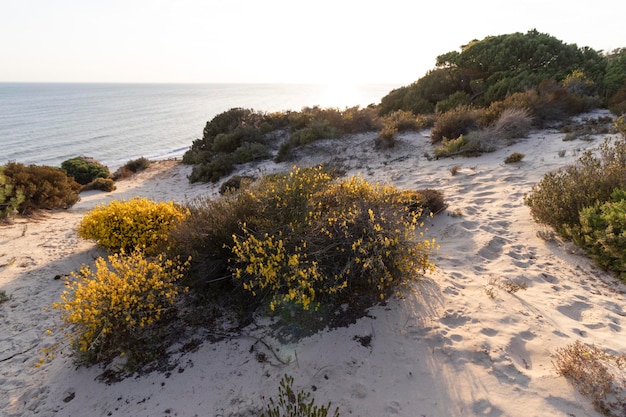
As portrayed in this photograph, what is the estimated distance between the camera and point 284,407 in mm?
2928

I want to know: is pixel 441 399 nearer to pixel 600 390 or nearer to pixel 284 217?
pixel 600 390

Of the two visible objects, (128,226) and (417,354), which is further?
(128,226)

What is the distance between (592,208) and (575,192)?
65cm

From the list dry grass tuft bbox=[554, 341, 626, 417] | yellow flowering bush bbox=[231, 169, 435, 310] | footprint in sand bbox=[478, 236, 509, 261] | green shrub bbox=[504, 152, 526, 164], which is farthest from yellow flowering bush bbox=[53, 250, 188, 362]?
green shrub bbox=[504, 152, 526, 164]

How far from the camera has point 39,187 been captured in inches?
370

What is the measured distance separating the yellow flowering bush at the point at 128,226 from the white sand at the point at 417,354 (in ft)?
3.21

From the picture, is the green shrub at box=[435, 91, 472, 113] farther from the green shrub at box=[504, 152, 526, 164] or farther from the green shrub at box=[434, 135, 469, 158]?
the green shrub at box=[504, 152, 526, 164]

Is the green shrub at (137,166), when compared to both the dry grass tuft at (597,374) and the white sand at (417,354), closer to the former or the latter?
the white sand at (417,354)

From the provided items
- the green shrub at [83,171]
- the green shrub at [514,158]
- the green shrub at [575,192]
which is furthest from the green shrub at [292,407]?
the green shrub at [83,171]

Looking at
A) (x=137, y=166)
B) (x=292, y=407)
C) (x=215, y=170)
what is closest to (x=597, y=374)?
(x=292, y=407)

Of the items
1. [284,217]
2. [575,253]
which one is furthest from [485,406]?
[575,253]

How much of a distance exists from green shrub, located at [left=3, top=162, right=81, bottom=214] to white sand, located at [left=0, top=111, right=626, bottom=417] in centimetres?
461

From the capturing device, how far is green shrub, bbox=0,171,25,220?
8.08m

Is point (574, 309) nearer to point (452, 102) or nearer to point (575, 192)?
point (575, 192)
